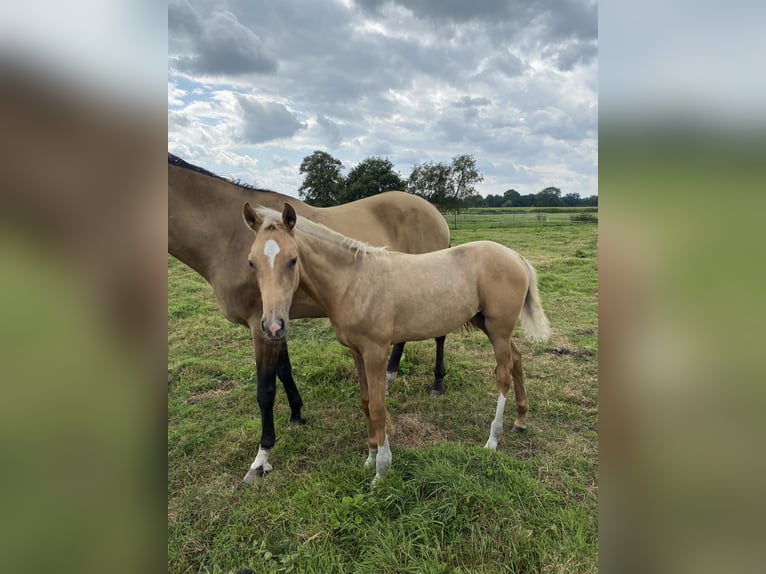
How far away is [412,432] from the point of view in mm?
3521

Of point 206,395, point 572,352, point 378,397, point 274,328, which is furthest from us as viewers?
point 572,352

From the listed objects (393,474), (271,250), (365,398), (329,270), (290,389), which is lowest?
(393,474)

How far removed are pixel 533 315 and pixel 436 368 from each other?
1.40 m

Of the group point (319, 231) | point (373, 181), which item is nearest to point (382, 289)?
point (319, 231)

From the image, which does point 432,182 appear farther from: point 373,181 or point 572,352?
point 572,352

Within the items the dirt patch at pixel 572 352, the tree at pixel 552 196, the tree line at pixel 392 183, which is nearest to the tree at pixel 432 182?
the tree line at pixel 392 183

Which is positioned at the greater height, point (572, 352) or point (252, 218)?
point (252, 218)

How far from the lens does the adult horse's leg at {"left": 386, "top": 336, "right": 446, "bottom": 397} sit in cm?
435

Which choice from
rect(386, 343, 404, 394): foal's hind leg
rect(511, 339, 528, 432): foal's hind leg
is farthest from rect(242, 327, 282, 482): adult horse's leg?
rect(511, 339, 528, 432): foal's hind leg
